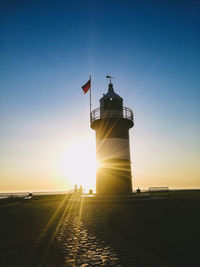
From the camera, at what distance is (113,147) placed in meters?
21.1

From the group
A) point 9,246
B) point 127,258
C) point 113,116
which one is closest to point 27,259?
point 9,246

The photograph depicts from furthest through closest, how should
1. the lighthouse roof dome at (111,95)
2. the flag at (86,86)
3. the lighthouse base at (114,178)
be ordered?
the flag at (86,86), the lighthouse roof dome at (111,95), the lighthouse base at (114,178)

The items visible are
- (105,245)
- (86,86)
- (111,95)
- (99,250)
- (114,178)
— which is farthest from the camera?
(86,86)

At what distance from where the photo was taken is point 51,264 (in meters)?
4.43

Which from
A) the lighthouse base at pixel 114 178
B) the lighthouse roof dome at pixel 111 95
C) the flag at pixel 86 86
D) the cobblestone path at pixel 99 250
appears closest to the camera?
the cobblestone path at pixel 99 250

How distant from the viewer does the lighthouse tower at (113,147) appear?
20.4m

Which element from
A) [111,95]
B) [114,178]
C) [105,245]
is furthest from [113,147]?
[105,245]

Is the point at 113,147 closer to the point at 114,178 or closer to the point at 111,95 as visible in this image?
the point at 114,178

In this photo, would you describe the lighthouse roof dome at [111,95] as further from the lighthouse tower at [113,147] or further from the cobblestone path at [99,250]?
the cobblestone path at [99,250]

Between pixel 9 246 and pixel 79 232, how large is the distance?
268cm

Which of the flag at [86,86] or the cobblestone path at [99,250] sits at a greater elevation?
the flag at [86,86]

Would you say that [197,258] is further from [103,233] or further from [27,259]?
[27,259]

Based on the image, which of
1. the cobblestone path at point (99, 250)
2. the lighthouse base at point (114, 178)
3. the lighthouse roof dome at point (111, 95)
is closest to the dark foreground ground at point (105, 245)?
the cobblestone path at point (99, 250)

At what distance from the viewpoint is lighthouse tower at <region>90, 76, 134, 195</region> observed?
803 inches
